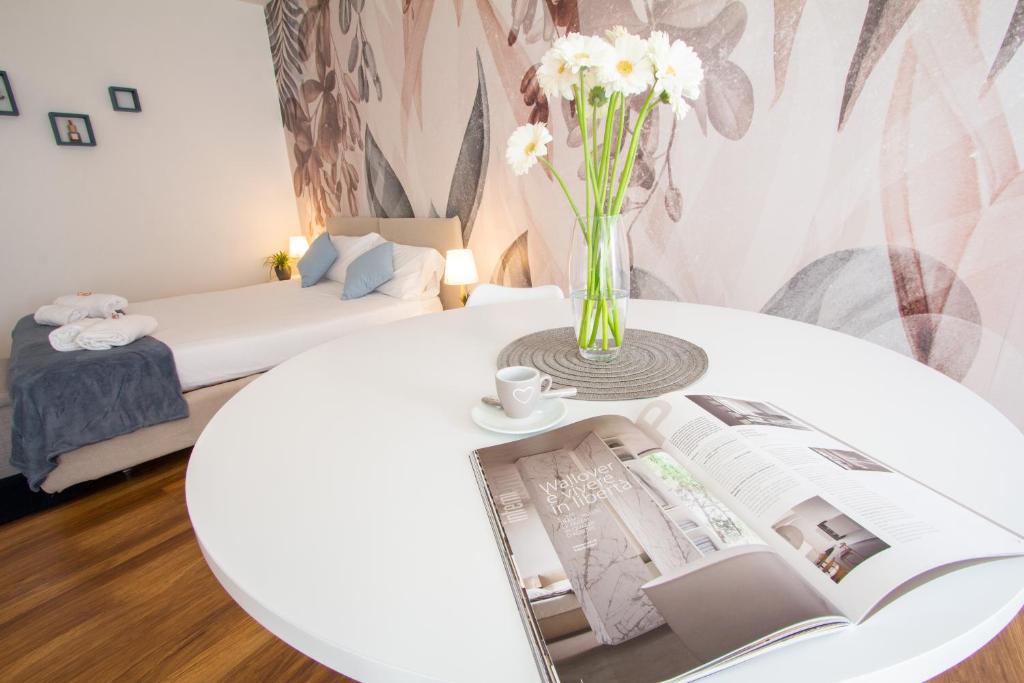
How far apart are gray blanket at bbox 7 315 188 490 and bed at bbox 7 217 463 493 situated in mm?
65

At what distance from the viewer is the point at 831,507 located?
0.51 meters

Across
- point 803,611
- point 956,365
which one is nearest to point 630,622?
point 803,611

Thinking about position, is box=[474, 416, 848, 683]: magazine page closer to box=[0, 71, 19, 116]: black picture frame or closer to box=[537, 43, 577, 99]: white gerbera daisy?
box=[537, 43, 577, 99]: white gerbera daisy

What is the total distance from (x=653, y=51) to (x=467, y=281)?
2.04 metres

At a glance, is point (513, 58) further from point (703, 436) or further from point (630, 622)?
point (630, 622)

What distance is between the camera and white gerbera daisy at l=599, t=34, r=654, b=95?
0.81 meters

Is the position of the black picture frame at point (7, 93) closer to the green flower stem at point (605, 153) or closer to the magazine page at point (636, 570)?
the green flower stem at point (605, 153)

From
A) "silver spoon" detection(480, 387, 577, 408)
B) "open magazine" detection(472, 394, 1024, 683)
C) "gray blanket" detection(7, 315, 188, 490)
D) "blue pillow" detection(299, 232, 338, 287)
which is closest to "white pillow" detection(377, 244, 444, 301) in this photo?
"blue pillow" detection(299, 232, 338, 287)

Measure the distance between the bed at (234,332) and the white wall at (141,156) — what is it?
1.06 m

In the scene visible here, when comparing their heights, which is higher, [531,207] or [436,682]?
[531,207]

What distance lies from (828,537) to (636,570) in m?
0.19

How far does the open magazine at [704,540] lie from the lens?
0.40m

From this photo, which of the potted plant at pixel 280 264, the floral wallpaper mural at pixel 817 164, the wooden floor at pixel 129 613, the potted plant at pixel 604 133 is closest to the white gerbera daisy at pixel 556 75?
the potted plant at pixel 604 133

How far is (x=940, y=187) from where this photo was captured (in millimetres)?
1429
